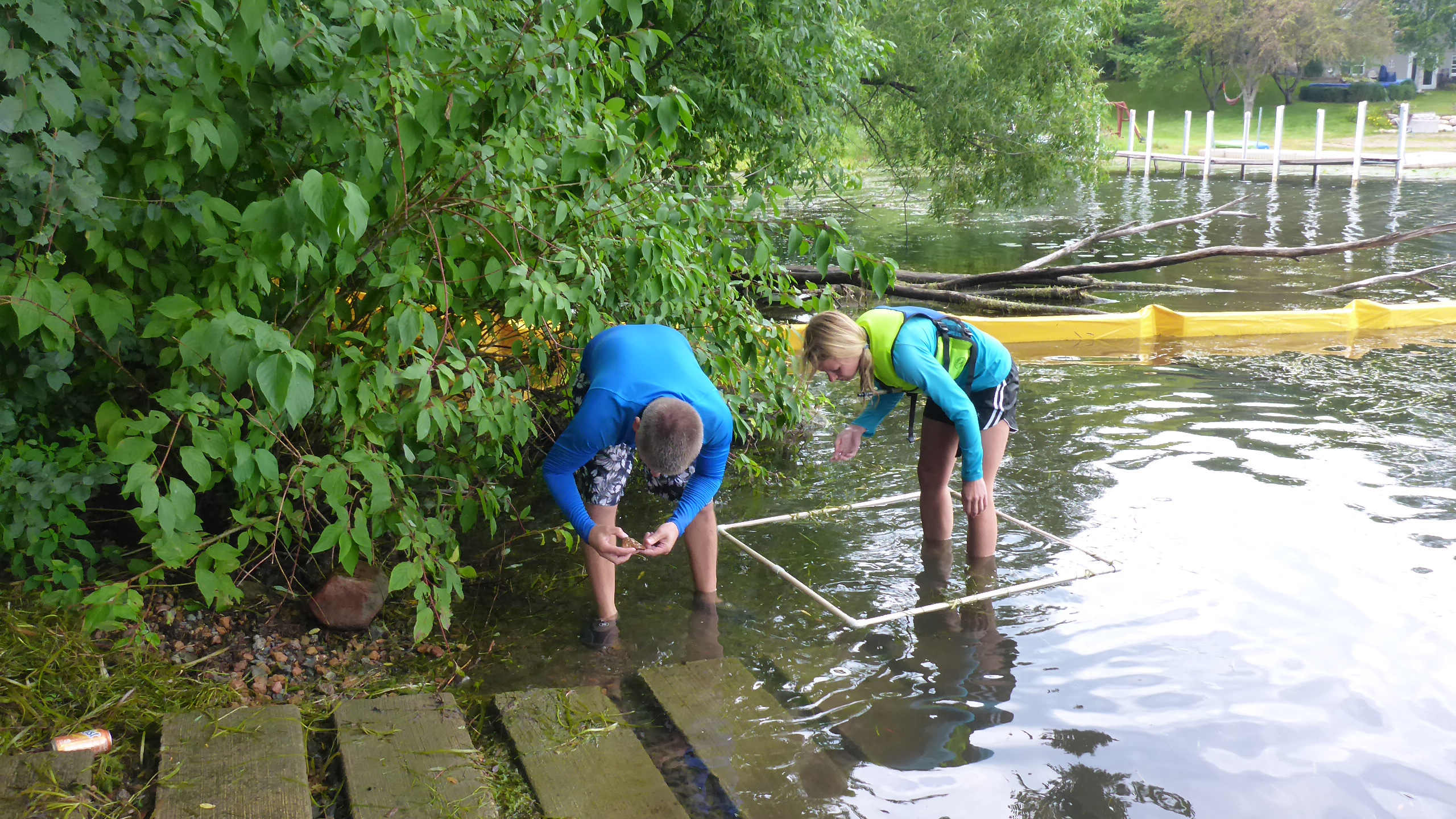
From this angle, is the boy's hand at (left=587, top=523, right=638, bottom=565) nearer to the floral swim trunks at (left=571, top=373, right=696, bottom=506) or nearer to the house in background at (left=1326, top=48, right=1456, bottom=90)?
the floral swim trunks at (left=571, top=373, right=696, bottom=506)

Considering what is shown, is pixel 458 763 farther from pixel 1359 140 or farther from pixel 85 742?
pixel 1359 140

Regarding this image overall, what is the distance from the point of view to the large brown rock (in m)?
4.08

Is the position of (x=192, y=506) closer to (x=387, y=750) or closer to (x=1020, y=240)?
(x=387, y=750)

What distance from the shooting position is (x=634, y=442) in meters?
3.93

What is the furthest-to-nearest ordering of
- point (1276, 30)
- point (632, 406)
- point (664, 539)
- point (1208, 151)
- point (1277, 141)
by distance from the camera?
point (1276, 30), point (1208, 151), point (1277, 141), point (664, 539), point (632, 406)

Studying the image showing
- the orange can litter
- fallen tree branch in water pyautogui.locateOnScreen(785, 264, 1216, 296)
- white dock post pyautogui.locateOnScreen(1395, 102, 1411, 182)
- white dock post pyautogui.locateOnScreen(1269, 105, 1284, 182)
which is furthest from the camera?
white dock post pyautogui.locateOnScreen(1269, 105, 1284, 182)

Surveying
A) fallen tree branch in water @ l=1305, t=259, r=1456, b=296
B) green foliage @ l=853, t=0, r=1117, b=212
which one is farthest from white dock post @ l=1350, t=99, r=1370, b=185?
green foliage @ l=853, t=0, r=1117, b=212

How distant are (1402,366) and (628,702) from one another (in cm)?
844

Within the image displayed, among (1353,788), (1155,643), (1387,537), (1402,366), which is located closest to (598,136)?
(1155,643)

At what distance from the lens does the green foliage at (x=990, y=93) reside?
43.5 feet

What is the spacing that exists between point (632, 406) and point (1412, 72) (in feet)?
200

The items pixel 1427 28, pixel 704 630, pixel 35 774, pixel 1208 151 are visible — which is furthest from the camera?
pixel 1427 28

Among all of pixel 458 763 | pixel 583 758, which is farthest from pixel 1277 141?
pixel 458 763

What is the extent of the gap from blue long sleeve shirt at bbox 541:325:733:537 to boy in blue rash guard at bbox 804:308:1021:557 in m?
0.74
